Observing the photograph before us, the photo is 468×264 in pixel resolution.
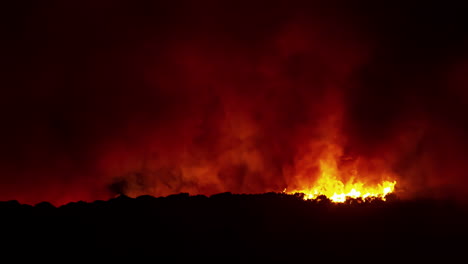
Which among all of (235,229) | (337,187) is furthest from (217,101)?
(235,229)

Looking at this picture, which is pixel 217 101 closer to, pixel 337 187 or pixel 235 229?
pixel 337 187

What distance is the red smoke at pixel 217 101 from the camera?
17.8 metres

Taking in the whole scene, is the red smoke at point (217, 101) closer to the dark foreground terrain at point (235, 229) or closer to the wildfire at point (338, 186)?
the wildfire at point (338, 186)

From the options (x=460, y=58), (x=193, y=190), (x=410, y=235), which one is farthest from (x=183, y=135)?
(x=460, y=58)

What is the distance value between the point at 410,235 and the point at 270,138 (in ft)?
28.4

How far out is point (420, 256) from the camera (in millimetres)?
11438

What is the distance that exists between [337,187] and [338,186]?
5 centimetres

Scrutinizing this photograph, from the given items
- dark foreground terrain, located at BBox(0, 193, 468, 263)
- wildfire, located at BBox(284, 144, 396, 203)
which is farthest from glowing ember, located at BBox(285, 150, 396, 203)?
dark foreground terrain, located at BBox(0, 193, 468, 263)

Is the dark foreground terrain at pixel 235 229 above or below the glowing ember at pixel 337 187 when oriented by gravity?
below

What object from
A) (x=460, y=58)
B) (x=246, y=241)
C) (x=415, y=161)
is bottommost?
(x=246, y=241)

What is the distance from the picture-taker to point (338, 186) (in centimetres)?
1622

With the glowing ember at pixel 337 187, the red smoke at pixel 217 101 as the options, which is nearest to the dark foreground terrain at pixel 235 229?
the glowing ember at pixel 337 187

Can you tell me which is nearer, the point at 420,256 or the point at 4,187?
the point at 420,256

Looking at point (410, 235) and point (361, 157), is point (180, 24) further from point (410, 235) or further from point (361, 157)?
point (410, 235)
